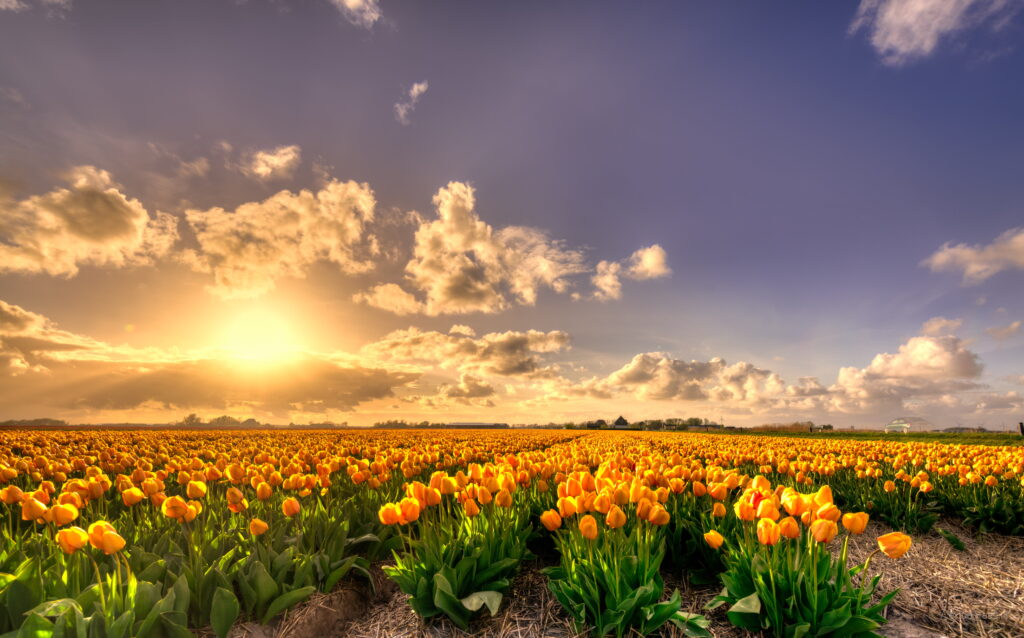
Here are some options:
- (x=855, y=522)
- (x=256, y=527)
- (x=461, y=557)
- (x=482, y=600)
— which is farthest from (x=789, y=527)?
(x=256, y=527)

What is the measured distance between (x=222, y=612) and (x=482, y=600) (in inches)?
87.1

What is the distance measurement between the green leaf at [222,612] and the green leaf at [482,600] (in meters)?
1.97

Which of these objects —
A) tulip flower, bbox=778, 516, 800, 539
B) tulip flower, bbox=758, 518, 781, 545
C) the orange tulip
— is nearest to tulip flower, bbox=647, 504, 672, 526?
tulip flower, bbox=758, 518, 781, 545

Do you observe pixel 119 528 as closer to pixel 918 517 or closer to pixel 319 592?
pixel 319 592

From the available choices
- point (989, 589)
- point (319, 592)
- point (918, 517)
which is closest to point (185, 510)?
point (319, 592)

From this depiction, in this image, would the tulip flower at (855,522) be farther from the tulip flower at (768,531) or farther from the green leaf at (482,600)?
the green leaf at (482,600)

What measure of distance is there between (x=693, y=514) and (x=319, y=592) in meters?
4.66

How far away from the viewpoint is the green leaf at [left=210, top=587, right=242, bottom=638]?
4.17 meters

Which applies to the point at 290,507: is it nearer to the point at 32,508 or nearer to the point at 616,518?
the point at 32,508

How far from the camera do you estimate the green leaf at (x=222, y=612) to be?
164 inches

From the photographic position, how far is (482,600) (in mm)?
4566

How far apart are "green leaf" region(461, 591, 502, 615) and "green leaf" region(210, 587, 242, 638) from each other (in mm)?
1973

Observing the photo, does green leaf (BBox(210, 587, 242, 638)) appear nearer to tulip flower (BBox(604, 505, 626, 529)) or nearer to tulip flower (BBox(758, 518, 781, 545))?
tulip flower (BBox(604, 505, 626, 529))

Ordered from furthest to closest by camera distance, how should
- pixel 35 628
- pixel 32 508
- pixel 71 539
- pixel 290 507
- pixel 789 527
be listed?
pixel 290 507 < pixel 32 508 < pixel 789 527 < pixel 71 539 < pixel 35 628
